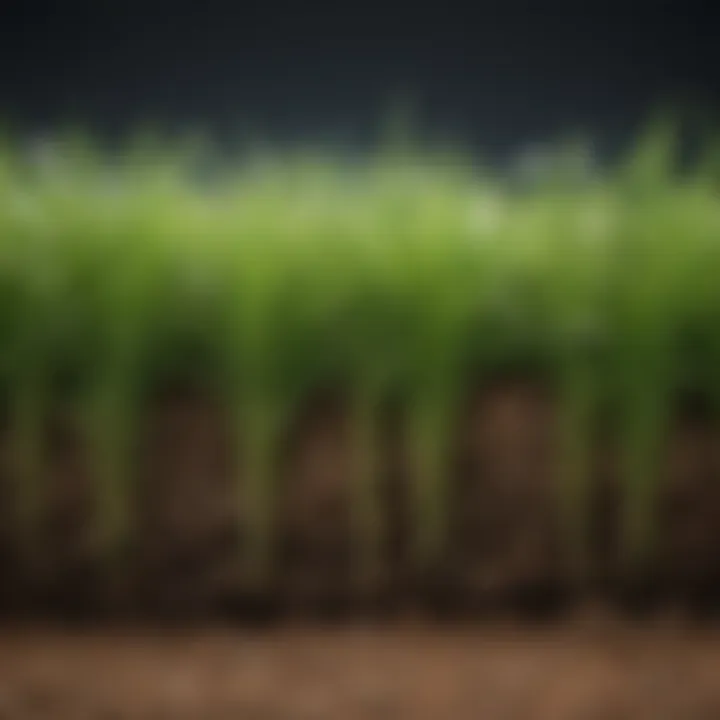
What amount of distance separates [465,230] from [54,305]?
1.42 ft

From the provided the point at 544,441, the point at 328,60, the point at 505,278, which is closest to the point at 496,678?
the point at 544,441

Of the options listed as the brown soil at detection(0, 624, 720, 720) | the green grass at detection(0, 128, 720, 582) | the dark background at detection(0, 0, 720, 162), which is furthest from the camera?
the dark background at detection(0, 0, 720, 162)

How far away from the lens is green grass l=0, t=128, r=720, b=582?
1051 millimetres

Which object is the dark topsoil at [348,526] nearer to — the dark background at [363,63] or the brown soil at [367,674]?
the brown soil at [367,674]

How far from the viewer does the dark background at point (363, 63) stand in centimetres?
130

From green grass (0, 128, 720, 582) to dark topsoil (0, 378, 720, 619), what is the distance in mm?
17

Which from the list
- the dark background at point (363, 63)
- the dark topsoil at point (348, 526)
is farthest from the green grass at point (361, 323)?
the dark background at point (363, 63)

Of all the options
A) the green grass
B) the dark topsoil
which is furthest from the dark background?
the dark topsoil

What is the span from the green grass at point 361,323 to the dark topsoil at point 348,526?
2 centimetres

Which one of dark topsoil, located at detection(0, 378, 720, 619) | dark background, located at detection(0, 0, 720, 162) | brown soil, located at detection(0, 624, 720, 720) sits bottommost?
brown soil, located at detection(0, 624, 720, 720)

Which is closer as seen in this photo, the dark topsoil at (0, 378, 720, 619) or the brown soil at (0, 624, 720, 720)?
the brown soil at (0, 624, 720, 720)

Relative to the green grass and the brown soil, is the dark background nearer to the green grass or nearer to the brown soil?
the green grass

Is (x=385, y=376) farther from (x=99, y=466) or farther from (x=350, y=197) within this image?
(x=99, y=466)

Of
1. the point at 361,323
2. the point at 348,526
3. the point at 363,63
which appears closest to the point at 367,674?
the point at 348,526
